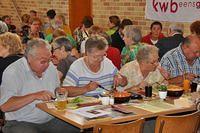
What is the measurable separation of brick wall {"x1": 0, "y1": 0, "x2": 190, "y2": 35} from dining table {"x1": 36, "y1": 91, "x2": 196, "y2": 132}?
356 cm

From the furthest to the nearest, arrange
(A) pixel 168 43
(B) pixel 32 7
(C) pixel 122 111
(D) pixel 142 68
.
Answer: (B) pixel 32 7 → (A) pixel 168 43 → (D) pixel 142 68 → (C) pixel 122 111

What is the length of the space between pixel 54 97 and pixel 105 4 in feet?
17.4

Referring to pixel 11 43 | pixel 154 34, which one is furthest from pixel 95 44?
pixel 154 34

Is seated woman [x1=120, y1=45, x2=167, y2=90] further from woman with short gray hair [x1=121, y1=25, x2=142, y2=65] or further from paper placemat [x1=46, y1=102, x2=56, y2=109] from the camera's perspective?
woman with short gray hair [x1=121, y1=25, x2=142, y2=65]

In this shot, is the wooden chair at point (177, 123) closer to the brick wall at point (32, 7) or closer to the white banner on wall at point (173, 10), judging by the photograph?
the white banner on wall at point (173, 10)

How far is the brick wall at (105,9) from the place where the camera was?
783cm

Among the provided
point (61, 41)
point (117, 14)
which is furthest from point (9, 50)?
point (117, 14)

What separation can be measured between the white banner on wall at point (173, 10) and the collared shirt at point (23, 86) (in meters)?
3.66

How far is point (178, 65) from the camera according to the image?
488 cm

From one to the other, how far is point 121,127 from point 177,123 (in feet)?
1.63

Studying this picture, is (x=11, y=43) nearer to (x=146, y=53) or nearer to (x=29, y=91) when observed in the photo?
(x=29, y=91)

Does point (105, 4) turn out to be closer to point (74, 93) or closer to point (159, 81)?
point (159, 81)

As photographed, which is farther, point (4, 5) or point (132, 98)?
point (4, 5)

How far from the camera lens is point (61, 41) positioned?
17.5 feet
